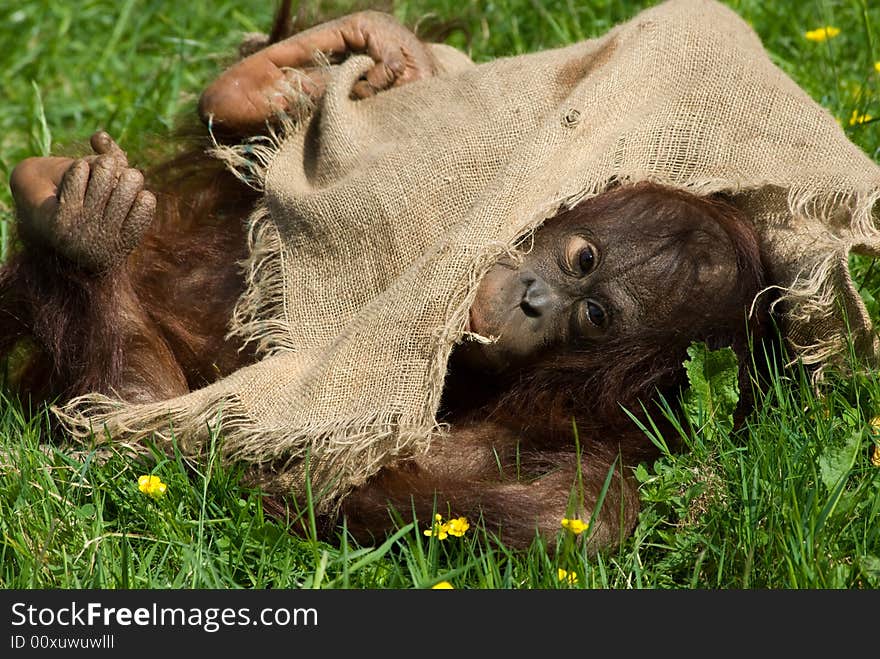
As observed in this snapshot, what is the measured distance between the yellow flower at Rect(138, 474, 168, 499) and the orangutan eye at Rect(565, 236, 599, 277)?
97cm

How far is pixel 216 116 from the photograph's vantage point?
315cm

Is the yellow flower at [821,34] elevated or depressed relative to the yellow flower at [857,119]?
elevated

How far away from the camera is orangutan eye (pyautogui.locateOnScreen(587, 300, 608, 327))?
2.66 meters

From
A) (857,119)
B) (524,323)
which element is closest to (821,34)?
(857,119)

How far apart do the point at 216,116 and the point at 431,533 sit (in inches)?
54.6

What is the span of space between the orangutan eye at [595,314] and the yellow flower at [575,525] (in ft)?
1.86

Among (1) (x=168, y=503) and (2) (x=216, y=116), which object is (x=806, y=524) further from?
(2) (x=216, y=116)

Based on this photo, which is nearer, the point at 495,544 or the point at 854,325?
the point at 495,544

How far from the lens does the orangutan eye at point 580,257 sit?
Answer: 2.68m

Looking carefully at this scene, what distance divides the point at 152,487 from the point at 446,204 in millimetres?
932

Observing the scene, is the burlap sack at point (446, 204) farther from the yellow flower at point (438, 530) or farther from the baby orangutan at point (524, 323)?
the yellow flower at point (438, 530)

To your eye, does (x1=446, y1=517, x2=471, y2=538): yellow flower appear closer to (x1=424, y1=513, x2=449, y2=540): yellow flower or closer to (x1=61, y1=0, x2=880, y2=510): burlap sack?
(x1=424, y1=513, x2=449, y2=540): yellow flower

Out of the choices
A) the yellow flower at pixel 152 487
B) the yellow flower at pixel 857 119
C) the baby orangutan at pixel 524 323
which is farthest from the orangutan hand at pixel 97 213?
the yellow flower at pixel 857 119

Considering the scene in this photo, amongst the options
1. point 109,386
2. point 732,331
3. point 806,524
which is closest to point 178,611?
point 109,386
